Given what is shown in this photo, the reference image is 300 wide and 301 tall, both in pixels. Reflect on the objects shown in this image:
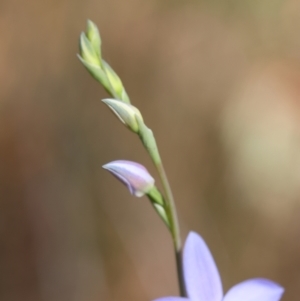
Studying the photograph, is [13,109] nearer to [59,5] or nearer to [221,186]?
[59,5]

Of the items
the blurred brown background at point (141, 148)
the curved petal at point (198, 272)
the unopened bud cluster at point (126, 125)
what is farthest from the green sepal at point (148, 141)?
the blurred brown background at point (141, 148)

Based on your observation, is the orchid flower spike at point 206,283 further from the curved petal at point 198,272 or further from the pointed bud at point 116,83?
the pointed bud at point 116,83

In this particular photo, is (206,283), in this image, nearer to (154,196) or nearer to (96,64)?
(154,196)

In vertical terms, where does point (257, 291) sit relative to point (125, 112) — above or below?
below

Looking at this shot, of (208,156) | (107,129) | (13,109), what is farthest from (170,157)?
(13,109)

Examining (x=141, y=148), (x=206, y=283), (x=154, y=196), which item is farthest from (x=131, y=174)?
(x=141, y=148)

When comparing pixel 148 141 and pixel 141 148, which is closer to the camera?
pixel 148 141
